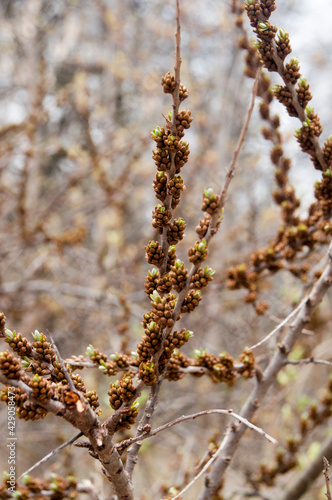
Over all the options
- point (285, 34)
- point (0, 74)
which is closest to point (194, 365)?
point (285, 34)

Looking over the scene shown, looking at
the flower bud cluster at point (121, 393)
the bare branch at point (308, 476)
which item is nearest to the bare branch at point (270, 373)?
the flower bud cluster at point (121, 393)

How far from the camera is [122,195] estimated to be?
6.55 meters


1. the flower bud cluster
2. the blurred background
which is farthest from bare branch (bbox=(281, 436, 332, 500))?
the flower bud cluster

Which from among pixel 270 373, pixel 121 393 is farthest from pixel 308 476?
pixel 121 393

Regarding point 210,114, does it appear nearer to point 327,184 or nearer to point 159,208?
point 327,184

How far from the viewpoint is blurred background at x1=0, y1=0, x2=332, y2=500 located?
4426 millimetres

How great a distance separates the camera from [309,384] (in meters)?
6.19

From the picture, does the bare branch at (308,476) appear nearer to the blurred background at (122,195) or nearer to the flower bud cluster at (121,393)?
the blurred background at (122,195)

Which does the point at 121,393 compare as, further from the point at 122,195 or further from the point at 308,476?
the point at 122,195

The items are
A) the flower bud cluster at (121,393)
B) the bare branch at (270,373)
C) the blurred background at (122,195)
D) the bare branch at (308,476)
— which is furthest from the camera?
the blurred background at (122,195)

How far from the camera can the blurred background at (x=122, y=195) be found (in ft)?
14.5

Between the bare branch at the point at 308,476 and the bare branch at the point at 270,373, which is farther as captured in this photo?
the bare branch at the point at 308,476

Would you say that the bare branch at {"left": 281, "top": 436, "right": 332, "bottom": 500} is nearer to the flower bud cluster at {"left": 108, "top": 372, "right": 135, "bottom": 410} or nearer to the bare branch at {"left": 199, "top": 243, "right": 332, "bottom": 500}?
the bare branch at {"left": 199, "top": 243, "right": 332, "bottom": 500}

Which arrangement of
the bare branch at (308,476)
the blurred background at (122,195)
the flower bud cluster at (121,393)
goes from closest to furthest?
the flower bud cluster at (121,393) < the bare branch at (308,476) < the blurred background at (122,195)
